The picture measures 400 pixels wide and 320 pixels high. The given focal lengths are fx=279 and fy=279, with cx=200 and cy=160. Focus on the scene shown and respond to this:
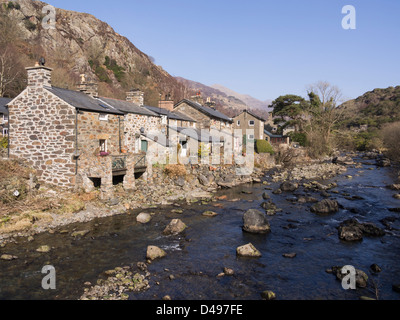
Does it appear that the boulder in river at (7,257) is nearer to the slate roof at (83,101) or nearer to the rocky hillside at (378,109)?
the slate roof at (83,101)

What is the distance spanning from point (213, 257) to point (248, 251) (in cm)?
155

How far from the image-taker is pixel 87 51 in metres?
63.8

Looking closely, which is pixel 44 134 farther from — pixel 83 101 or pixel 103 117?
pixel 103 117

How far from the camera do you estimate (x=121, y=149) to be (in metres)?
22.4

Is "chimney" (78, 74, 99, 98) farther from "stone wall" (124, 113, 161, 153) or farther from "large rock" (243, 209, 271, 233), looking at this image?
"large rock" (243, 209, 271, 233)

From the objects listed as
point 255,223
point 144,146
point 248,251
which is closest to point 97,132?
point 144,146

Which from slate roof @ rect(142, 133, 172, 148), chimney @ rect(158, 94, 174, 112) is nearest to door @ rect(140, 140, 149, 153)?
slate roof @ rect(142, 133, 172, 148)

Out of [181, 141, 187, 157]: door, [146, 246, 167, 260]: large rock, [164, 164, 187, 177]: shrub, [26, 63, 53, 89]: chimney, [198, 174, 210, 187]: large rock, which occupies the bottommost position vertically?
[146, 246, 167, 260]: large rock

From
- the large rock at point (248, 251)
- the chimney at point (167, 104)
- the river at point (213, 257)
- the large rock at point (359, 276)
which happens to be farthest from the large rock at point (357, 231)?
the chimney at point (167, 104)

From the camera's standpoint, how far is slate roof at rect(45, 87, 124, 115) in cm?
1847

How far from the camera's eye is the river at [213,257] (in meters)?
9.23

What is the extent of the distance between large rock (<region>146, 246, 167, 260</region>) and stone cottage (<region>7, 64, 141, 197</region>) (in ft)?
25.6
